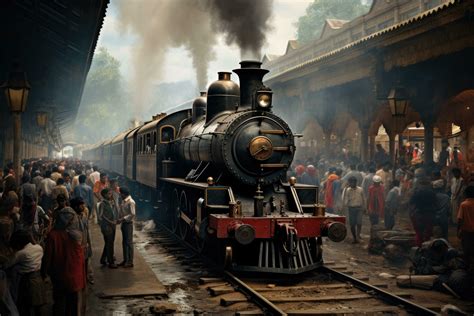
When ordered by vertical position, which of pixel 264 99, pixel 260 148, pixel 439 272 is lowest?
pixel 439 272

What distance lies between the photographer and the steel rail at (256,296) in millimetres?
5942

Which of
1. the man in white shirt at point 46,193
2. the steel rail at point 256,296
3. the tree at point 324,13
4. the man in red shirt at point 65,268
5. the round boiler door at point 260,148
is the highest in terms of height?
the tree at point 324,13

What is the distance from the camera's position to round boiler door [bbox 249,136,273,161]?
8.26 metres

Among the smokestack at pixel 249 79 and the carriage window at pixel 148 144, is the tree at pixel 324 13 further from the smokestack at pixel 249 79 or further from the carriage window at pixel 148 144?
the smokestack at pixel 249 79

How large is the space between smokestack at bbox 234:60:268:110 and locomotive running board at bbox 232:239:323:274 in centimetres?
230

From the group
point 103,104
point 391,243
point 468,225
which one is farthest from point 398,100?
point 103,104

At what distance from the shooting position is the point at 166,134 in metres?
12.9

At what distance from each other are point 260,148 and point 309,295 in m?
2.37

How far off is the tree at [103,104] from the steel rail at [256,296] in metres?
69.3

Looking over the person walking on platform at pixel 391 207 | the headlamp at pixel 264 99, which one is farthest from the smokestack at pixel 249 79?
the person walking on platform at pixel 391 207

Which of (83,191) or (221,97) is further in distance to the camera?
(83,191)

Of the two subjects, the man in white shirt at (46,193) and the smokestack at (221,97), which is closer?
the smokestack at (221,97)

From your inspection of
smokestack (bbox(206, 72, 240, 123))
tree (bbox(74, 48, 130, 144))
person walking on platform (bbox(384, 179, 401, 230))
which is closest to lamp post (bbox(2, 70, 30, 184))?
smokestack (bbox(206, 72, 240, 123))

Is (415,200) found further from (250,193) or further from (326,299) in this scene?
(326,299)
